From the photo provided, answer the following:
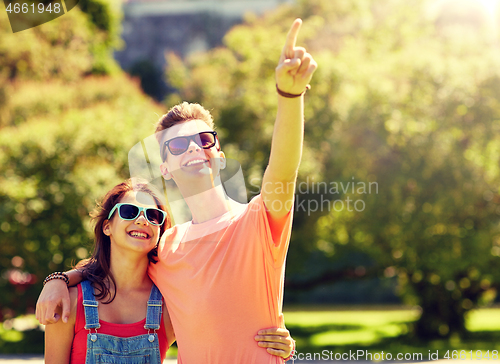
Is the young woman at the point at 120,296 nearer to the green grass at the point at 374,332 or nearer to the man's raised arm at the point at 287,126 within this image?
the man's raised arm at the point at 287,126

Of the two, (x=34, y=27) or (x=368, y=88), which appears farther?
(x=34, y=27)

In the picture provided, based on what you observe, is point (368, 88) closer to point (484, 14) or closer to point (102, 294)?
point (102, 294)

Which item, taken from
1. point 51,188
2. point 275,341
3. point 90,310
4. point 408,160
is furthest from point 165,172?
point 408,160

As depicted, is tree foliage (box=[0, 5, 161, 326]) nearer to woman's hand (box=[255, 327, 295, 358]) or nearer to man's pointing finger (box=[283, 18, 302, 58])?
woman's hand (box=[255, 327, 295, 358])

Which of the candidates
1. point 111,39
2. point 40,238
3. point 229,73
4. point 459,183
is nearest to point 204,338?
point 40,238

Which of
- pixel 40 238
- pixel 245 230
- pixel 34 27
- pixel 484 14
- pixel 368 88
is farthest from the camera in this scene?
pixel 484 14

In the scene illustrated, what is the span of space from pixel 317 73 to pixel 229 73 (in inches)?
140

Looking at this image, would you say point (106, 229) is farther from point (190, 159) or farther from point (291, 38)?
point (291, 38)

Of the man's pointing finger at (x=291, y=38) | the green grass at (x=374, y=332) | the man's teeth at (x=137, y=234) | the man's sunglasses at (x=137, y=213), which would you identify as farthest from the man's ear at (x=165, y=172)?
the green grass at (x=374, y=332)

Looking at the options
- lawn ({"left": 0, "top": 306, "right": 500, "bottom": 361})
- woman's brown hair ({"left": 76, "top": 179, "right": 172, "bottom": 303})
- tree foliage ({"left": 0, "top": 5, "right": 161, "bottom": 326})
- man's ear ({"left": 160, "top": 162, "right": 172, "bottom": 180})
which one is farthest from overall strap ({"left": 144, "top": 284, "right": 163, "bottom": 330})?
A: lawn ({"left": 0, "top": 306, "right": 500, "bottom": 361})

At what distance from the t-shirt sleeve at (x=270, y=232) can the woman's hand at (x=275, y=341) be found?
0.29 m

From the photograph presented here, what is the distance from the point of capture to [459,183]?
376 inches

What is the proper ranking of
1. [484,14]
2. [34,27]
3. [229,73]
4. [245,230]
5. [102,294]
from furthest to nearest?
[484,14] → [34,27] → [229,73] → [102,294] → [245,230]

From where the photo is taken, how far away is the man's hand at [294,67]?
1704mm
